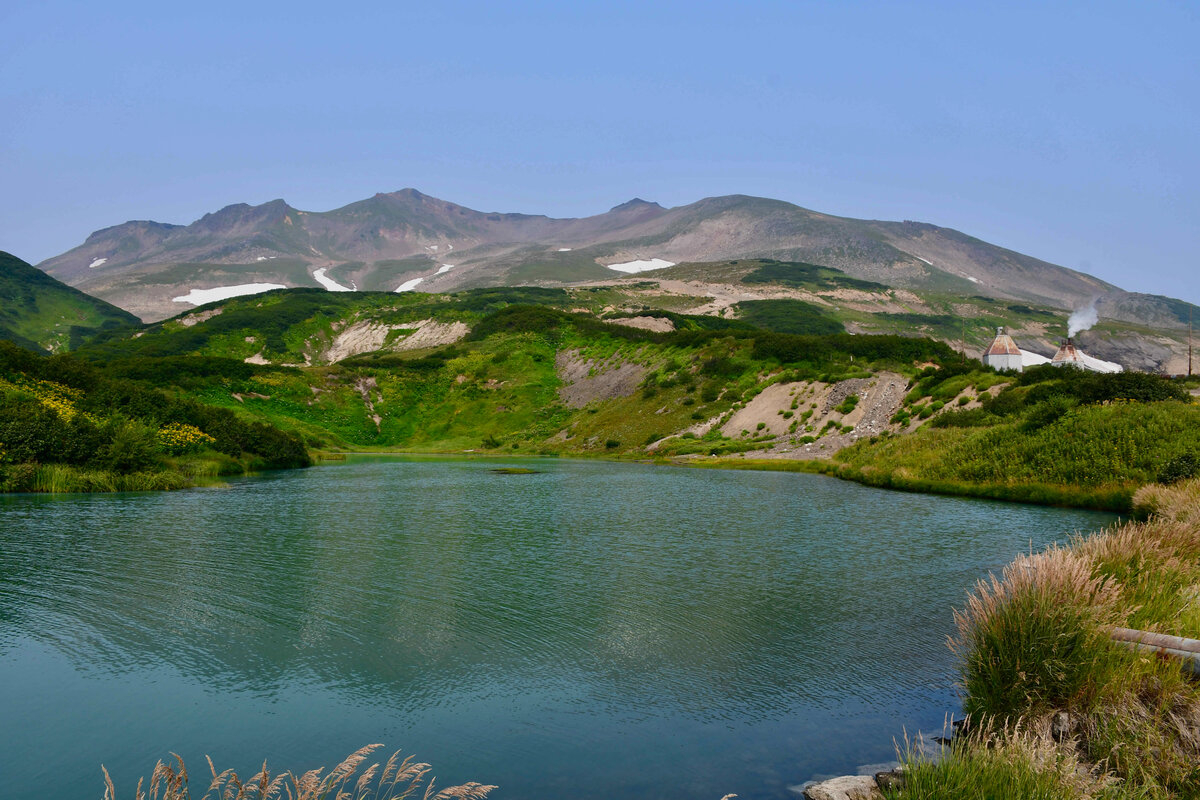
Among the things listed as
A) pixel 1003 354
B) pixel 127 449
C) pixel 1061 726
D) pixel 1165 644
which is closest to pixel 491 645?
→ pixel 1061 726

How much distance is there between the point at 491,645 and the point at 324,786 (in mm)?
7110

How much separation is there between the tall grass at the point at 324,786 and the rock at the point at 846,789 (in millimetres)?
3541

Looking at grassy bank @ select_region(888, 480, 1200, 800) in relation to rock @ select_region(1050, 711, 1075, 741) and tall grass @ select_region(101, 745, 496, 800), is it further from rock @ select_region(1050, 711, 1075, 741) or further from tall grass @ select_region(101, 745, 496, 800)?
tall grass @ select_region(101, 745, 496, 800)

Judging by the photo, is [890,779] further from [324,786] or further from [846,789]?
[324,786]

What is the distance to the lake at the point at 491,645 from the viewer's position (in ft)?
32.1

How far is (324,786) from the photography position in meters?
7.51

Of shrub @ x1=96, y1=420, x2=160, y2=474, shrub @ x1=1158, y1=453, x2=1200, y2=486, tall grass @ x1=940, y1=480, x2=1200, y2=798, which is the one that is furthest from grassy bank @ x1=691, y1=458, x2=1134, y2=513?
shrub @ x1=96, y1=420, x2=160, y2=474

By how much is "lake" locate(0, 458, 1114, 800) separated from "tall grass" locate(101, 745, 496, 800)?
46 centimetres

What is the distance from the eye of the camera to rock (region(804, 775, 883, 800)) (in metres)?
8.16

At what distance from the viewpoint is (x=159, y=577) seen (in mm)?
19500

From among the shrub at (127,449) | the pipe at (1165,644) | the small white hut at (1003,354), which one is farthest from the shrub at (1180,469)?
the small white hut at (1003,354)

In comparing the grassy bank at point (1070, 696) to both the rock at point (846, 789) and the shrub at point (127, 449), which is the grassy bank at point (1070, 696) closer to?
the rock at point (846, 789)

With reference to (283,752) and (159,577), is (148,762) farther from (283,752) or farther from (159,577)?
(159,577)

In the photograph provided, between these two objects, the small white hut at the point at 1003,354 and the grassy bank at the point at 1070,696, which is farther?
the small white hut at the point at 1003,354
